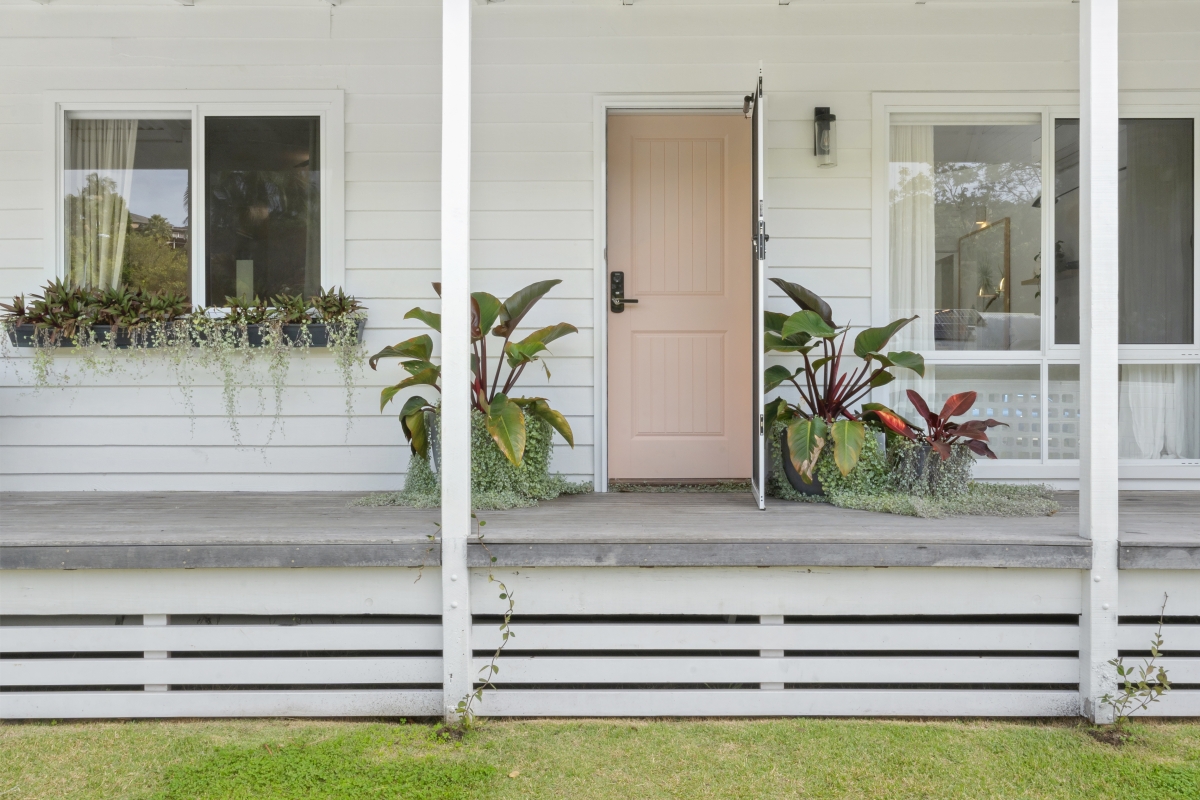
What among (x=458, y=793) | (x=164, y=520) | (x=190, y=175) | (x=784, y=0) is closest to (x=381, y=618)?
(x=458, y=793)

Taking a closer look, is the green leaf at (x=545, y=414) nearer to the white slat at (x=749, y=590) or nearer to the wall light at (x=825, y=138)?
the white slat at (x=749, y=590)

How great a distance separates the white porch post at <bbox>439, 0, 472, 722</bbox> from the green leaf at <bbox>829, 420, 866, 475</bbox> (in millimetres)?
1360

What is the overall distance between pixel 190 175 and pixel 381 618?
229cm

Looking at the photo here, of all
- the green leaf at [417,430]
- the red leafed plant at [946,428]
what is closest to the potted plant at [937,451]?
the red leafed plant at [946,428]

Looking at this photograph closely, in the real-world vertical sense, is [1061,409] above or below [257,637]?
above

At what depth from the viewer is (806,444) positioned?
9.86 ft

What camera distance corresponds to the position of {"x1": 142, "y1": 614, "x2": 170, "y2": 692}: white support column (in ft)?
7.85

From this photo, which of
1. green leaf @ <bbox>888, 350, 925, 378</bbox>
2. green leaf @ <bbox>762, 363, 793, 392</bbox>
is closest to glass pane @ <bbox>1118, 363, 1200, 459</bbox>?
green leaf @ <bbox>888, 350, 925, 378</bbox>

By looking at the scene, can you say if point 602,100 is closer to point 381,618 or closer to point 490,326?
point 490,326

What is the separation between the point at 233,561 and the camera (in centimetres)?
235

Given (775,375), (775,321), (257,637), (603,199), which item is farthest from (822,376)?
(257,637)

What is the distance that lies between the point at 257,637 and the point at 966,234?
10.6 ft

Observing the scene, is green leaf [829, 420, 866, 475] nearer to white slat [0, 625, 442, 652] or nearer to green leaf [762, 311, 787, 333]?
green leaf [762, 311, 787, 333]

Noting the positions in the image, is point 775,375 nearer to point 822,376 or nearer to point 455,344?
point 822,376
